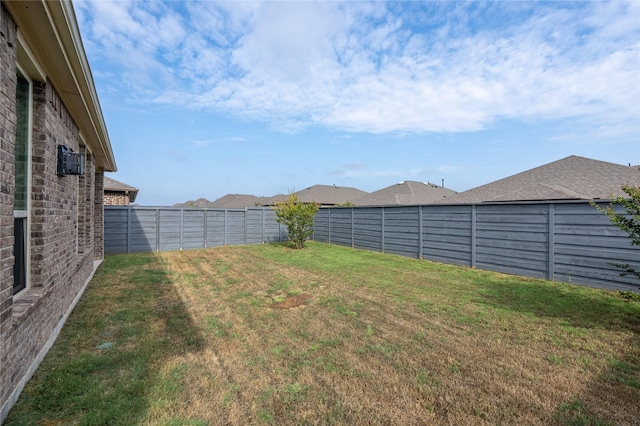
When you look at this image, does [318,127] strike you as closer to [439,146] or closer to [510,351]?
[439,146]

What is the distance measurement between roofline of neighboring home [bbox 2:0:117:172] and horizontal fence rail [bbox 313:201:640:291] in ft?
30.4

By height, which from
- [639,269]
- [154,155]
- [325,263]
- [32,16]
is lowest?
[325,263]

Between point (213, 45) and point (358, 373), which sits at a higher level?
point (213, 45)

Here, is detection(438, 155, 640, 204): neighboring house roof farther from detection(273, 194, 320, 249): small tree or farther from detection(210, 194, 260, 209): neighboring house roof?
detection(210, 194, 260, 209): neighboring house roof

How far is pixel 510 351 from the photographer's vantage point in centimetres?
342

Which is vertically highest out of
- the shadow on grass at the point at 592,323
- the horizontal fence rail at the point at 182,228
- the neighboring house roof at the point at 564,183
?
the neighboring house roof at the point at 564,183

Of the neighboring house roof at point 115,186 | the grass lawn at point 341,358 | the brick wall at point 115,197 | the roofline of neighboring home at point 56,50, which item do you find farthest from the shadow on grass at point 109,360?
the brick wall at point 115,197

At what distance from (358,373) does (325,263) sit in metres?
6.93

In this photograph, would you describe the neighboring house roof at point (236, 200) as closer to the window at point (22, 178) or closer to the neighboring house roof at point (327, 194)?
the neighboring house roof at point (327, 194)

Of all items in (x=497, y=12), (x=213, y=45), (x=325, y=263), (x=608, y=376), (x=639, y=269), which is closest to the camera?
(x=608, y=376)

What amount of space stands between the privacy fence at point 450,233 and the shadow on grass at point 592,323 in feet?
2.37

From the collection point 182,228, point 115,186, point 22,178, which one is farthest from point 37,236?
point 115,186

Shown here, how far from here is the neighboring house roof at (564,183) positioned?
11.1 metres

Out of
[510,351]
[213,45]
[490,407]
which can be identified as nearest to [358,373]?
[490,407]
